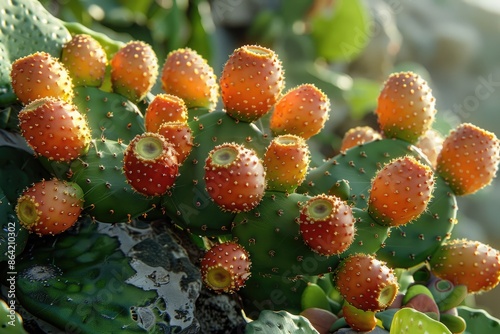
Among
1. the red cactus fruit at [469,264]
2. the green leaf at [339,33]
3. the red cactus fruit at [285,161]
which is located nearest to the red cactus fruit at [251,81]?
the red cactus fruit at [285,161]

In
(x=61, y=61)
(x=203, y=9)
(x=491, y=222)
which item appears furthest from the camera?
(x=491, y=222)

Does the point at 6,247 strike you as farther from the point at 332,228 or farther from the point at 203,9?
the point at 203,9

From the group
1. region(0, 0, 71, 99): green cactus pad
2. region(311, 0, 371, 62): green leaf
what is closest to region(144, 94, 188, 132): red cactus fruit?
region(0, 0, 71, 99): green cactus pad

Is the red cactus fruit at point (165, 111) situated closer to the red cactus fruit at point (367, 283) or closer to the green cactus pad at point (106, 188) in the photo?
the green cactus pad at point (106, 188)

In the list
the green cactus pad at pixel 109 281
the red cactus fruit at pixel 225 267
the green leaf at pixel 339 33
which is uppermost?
the red cactus fruit at pixel 225 267

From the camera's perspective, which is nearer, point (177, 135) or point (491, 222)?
point (177, 135)

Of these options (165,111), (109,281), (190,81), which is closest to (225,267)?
(109,281)

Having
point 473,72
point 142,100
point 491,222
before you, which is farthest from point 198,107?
point 473,72
